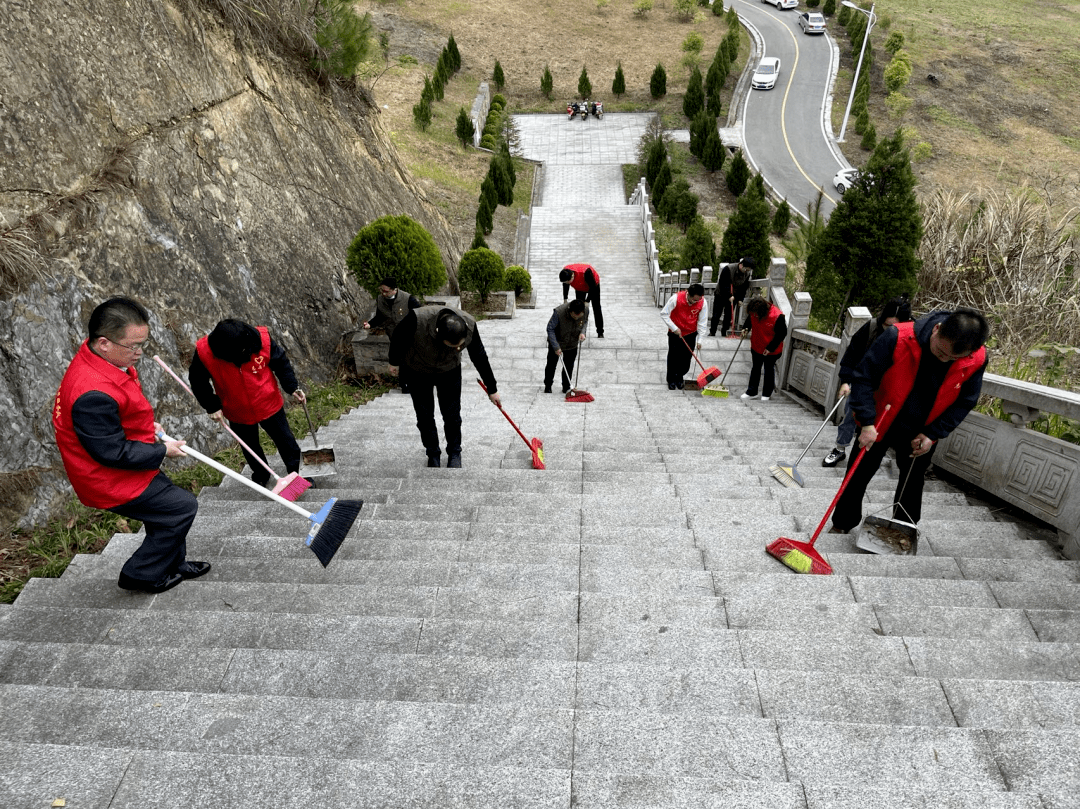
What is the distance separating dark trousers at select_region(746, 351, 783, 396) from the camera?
8.08 metres

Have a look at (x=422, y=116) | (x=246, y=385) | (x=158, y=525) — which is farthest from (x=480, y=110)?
(x=158, y=525)

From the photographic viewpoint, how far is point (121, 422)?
3.19 m

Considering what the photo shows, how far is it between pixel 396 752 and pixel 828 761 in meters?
1.46

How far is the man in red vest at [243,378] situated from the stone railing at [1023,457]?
504 cm

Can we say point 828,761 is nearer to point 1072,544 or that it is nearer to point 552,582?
point 552,582

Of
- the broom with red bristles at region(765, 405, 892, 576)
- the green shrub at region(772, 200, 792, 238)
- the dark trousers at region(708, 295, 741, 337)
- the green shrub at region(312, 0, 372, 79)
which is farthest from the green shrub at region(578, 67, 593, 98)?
the broom with red bristles at region(765, 405, 892, 576)

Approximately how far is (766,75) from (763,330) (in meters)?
33.7

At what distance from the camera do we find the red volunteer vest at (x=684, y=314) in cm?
818

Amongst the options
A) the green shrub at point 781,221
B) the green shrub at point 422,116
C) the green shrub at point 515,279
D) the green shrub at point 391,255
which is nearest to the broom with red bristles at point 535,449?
the green shrub at point 391,255

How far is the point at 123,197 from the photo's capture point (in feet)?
20.5

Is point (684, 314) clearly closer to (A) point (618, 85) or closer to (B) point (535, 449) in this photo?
(B) point (535, 449)

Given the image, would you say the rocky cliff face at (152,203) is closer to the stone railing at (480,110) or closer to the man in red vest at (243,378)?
the man in red vest at (243,378)

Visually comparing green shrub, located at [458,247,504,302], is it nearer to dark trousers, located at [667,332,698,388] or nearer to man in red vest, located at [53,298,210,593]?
dark trousers, located at [667,332,698,388]

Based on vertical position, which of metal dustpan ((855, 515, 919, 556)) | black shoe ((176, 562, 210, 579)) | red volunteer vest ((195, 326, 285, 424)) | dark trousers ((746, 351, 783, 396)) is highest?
red volunteer vest ((195, 326, 285, 424))
